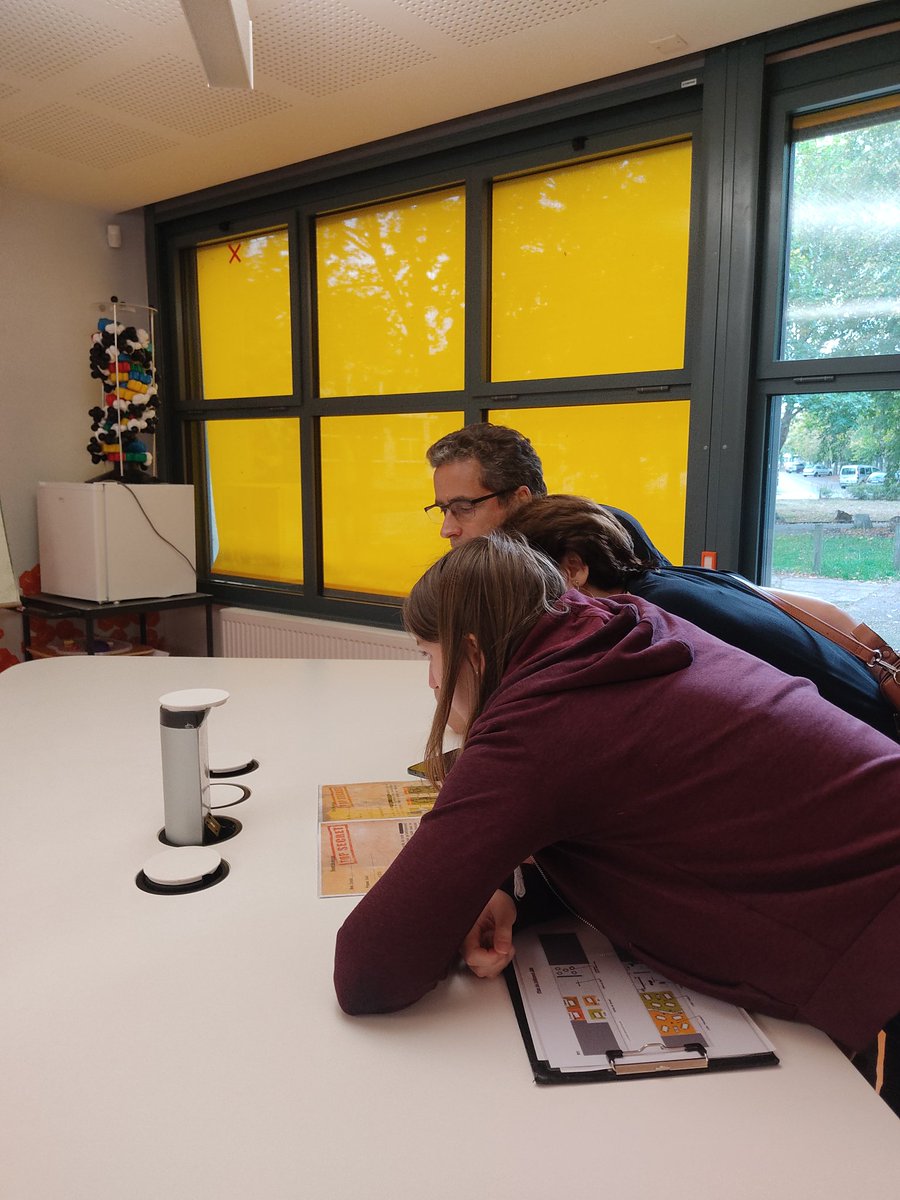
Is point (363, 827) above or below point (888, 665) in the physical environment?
below

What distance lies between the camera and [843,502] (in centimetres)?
274

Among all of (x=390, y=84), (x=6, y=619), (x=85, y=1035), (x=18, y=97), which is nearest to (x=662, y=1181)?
(x=85, y=1035)

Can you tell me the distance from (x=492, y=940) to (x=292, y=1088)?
284 millimetres

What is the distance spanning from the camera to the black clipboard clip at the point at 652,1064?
31.9 inches

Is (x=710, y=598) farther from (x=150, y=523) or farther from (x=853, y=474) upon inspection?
(x=150, y=523)

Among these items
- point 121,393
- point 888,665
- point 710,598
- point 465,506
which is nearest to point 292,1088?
point 710,598

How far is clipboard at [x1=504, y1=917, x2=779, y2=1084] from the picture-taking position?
0.81m

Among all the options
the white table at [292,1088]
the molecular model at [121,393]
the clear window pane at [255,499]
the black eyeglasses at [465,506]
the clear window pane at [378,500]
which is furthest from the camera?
the clear window pane at [255,499]

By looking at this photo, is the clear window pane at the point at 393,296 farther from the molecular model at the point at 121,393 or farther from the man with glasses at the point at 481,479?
the man with glasses at the point at 481,479

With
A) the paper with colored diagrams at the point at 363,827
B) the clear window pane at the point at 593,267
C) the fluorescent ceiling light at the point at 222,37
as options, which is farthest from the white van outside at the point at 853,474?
the fluorescent ceiling light at the point at 222,37

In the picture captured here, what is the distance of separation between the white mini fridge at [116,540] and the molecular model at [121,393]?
240mm

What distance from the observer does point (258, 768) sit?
1594 mm

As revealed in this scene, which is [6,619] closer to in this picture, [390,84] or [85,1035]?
[390,84]

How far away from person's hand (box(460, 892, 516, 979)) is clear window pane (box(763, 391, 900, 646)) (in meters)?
2.15
